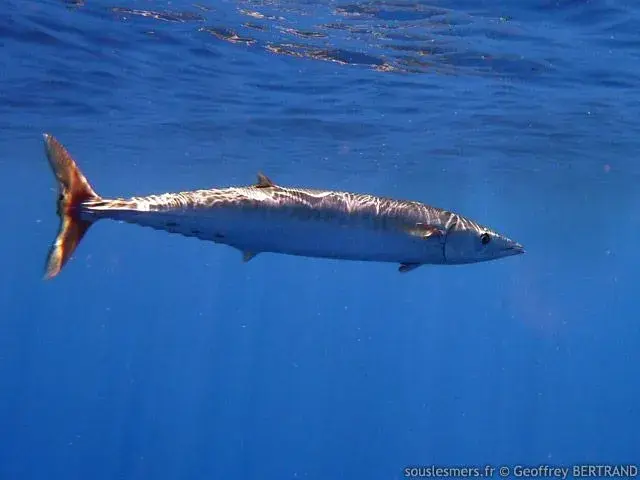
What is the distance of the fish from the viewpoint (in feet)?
19.6

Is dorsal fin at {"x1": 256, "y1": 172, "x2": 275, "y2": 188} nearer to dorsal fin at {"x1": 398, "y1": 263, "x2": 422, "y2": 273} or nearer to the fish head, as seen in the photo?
dorsal fin at {"x1": 398, "y1": 263, "x2": 422, "y2": 273}

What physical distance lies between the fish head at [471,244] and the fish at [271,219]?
15 mm

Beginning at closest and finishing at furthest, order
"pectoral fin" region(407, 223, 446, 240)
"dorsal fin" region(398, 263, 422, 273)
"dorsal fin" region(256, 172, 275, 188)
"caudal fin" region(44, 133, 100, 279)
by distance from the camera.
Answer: "caudal fin" region(44, 133, 100, 279)
"pectoral fin" region(407, 223, 446, 240)
"dorsal fin" region(256, 172, 275, 188)
"dorsal fin" region(398, 263, 422, 273)

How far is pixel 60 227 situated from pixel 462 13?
9.75 m

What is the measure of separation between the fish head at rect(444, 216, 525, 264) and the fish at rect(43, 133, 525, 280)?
0.02 m

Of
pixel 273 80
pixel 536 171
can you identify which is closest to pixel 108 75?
pixel 273 80

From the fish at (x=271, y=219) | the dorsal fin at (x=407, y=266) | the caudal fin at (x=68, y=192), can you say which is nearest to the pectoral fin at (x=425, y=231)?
the fish at (x=271, y=219)

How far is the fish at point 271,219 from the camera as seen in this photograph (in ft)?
19.6

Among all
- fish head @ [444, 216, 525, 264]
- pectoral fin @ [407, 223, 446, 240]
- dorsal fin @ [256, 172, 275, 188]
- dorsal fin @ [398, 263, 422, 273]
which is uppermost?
dorsal fin @ [256, 172, 275, 188]

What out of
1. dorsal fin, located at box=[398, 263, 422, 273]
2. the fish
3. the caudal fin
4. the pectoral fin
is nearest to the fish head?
the fish

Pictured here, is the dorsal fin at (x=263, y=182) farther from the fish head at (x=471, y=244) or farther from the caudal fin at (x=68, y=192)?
the fish head at (x=471, y=244)

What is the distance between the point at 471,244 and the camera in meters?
6.39

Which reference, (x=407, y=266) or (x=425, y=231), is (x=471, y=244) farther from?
(x=407, y=266)

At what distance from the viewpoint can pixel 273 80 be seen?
1822 cm
